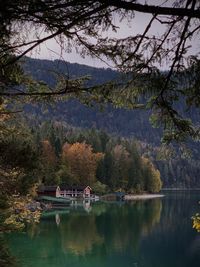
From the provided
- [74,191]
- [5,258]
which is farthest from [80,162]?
[5,258]

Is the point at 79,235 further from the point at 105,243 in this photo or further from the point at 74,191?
the point at 74,191

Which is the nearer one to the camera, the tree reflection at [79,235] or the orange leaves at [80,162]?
the tree reflection at [79,235]

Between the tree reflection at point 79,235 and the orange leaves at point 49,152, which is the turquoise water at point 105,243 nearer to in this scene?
the tree reflection at point 79,235

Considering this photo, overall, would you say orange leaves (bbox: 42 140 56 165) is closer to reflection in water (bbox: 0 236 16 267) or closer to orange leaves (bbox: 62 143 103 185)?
orange leaves (bbox: 62 143 103 185)

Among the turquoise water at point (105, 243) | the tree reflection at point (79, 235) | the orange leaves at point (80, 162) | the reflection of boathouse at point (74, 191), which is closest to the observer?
the turquoise water at point (105, 243)

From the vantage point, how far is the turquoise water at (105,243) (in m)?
29.0

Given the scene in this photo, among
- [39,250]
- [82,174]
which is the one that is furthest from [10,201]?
[82,174]

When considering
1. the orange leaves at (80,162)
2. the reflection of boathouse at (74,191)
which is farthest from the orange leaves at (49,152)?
the reflection of boathouse at (74,191)

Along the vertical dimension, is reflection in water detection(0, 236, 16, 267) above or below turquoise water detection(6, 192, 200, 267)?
above

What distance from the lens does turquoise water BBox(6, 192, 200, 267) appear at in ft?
95.2

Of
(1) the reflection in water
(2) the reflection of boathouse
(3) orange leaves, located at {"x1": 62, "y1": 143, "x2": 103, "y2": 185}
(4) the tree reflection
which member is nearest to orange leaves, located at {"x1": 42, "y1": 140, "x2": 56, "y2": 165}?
(3) orange leaves, located at {"x1": 62, "y1": 143, "x2": 103, "y2": 185}

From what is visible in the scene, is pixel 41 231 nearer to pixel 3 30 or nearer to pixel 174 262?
pixel 174 262

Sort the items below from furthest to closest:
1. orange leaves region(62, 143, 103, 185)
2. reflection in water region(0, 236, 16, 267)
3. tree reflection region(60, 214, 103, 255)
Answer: orange leaves region(62, 143, 103, 185)
tree reflection region(60, 214, 103, 255)
reflection in water region(0, 236, 16, 267)

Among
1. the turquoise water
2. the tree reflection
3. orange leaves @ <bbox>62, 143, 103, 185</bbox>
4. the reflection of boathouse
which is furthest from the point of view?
orange leaves @ <bbox>62, 143, 103, 185</bbox>
